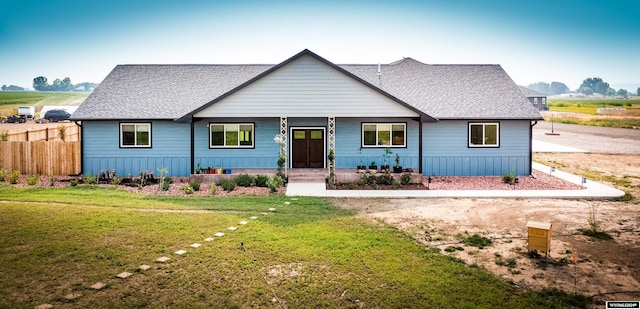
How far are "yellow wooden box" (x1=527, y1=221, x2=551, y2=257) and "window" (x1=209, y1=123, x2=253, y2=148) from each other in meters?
15.8

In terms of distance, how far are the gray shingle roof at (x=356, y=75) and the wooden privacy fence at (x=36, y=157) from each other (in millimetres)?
1936

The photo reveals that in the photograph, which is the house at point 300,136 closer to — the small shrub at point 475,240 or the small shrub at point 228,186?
the small shrub at point 228,186

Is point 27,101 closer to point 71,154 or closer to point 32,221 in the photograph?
point 71,154

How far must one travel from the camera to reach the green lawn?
9.52 metres

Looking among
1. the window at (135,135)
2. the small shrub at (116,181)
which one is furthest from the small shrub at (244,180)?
the window at (135,135)

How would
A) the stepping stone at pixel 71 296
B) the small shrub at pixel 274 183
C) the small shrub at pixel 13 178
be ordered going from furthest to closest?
the small shrub at pixel 13 178 → the small shrub at pixel 274 183 → the stepping stone at pixel 71 296

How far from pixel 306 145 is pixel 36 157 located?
12.6m

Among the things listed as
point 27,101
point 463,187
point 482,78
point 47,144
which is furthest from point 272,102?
point 27,101

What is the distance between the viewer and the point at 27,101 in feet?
408

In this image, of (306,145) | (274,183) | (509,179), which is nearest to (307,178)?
(306,145)

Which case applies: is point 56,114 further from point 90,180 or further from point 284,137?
point 284,137

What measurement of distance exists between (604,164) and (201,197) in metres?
22.6

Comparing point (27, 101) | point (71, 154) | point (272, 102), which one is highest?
point (27, 101)

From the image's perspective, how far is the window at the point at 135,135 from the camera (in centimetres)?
2517
